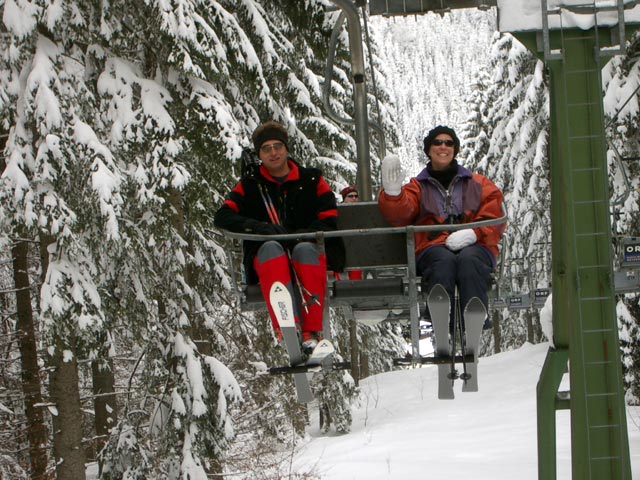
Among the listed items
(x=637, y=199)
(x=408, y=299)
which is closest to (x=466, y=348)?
(x=408, y=299)

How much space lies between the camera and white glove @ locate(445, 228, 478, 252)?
5.58 metres

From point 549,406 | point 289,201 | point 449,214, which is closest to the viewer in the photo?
point 549,406

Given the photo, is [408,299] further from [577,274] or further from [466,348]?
[577,274]

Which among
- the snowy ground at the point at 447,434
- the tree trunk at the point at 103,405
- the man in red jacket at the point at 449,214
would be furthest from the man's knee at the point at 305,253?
the tree trunk at the point at 103,405

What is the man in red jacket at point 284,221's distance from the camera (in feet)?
17.9

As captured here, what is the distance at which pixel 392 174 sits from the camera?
527 cm

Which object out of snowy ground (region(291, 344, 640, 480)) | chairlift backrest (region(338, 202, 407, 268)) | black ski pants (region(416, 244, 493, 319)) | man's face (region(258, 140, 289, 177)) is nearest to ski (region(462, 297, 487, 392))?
black ski pants (region(416, 244, 493, 319))

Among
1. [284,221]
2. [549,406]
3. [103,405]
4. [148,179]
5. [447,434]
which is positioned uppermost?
[148,179]

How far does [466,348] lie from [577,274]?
1.43m

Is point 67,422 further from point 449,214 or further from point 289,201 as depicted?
point 449,214

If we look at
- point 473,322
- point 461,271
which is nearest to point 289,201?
point 461,271

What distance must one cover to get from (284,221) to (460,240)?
1.20 metres

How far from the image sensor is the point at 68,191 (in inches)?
344

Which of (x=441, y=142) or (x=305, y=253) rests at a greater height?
(x=441, y=142)
